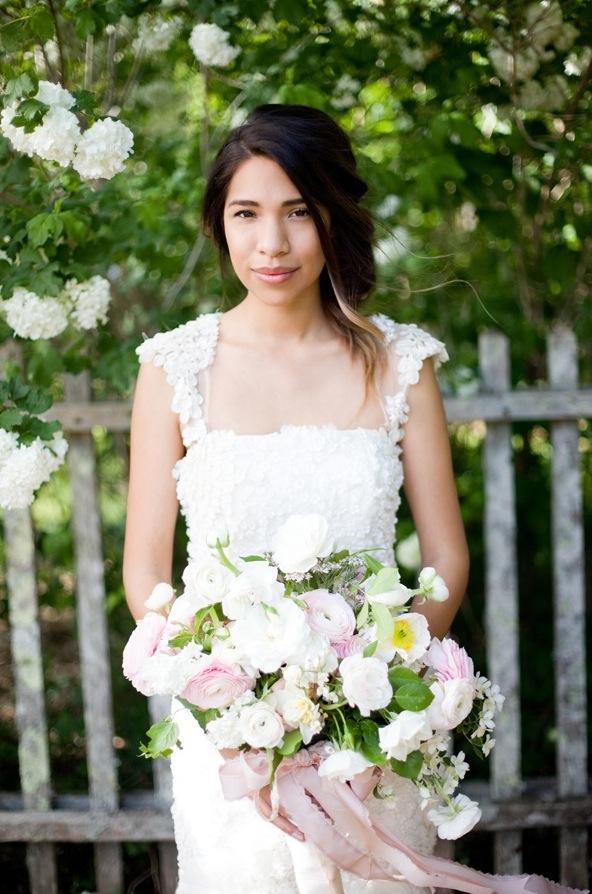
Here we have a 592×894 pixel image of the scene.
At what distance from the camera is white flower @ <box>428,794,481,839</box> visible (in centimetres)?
185

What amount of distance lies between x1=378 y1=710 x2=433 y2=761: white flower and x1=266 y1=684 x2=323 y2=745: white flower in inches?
4.4

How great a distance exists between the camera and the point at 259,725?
5.48 ft

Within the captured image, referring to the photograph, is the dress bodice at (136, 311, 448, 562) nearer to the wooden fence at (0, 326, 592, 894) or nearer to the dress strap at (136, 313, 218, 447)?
the dress strap at (136, 313, 218, 447)

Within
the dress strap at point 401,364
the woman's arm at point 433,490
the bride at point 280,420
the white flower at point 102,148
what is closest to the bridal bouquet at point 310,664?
the bride at point 280,420

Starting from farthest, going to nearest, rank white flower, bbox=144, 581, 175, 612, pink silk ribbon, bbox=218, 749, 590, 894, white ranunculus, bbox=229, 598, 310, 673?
white flower, bbox=144, 581, 175, 612
pink silk ribbon, bbox=218, 749, 590, 894
white ranunculus, bbox=229, 598, 310, 673

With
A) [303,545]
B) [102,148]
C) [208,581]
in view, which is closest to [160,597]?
[208,581]

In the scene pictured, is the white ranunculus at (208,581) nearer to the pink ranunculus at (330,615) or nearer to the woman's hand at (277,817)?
the pink ranunculus at (330,615)

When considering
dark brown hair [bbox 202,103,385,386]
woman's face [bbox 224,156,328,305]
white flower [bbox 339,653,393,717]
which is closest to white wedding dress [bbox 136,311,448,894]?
dark brown hair [bbox 202,103,385,386]

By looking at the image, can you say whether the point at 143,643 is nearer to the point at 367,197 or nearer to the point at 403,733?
the point at 403,733

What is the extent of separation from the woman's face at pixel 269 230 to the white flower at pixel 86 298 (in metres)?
0.49

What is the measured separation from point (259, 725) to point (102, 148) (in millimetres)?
1378

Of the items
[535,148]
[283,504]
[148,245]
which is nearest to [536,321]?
[535,148]

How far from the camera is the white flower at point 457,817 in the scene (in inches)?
72.7

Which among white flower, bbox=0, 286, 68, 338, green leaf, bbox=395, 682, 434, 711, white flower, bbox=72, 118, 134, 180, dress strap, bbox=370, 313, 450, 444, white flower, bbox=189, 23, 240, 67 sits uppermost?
white flower, bbox=189, 23, 240, 67
